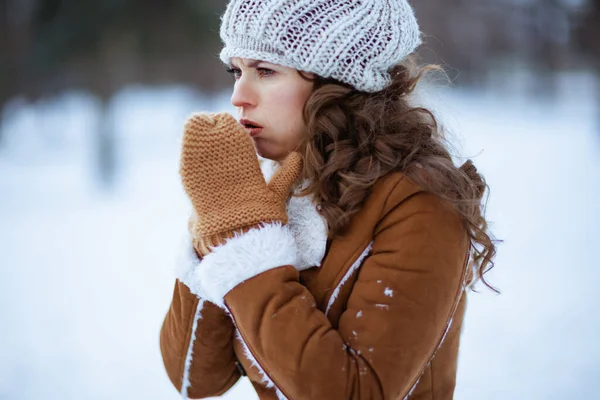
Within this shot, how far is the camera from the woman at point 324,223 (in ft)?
3.79

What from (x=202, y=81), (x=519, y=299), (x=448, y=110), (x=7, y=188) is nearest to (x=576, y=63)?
(x=202, y=81)

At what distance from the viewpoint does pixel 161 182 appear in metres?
9.14

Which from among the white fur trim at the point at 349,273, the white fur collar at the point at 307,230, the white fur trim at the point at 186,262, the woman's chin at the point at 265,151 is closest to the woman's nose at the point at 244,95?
the woman's chin at the point at 265,151

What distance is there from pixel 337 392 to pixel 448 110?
0.96 meters

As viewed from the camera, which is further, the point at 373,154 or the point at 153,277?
the point at 153,277

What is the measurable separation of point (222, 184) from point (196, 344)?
1.45 ft

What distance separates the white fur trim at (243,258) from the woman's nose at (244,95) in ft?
1.15

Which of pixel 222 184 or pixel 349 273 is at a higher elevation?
pixel 222 184

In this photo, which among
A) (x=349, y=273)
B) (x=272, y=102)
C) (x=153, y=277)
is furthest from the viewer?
(x=153, y=277)

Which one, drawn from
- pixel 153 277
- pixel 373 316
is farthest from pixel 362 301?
pixel 153 277

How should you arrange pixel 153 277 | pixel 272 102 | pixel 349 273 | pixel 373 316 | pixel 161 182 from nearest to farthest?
pixel 373 316 < pixel 349 273 < pixel 272 102 < pixel 153 277 < pixel 161 182

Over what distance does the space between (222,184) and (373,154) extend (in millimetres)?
366

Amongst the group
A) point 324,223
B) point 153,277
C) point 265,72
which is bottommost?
point 153,277

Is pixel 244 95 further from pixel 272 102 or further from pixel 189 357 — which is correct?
pixel 189 357
